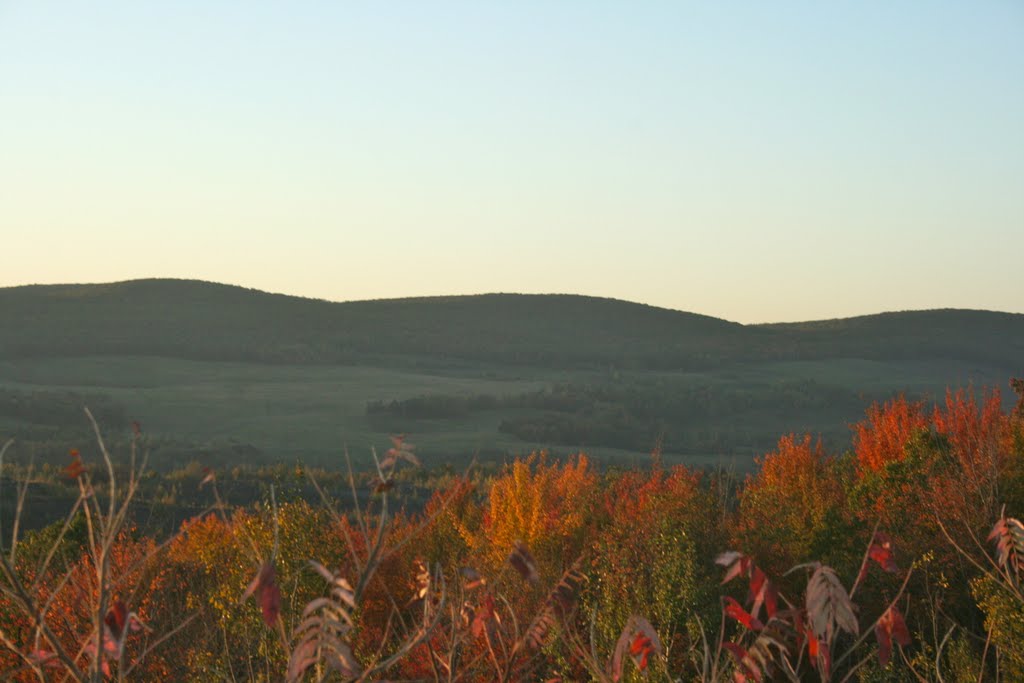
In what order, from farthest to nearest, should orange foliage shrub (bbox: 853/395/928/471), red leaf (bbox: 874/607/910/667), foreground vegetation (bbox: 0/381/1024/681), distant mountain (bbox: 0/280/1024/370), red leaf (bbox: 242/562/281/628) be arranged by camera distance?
1. distant mountain (bbox: 0/280/1024/370)
2. orange foliage shrub (bbox: 853/395/928/471)
3. foreground vegetation (bbox: 0/381/1024/681)
4. red leaf (bbox: 874/607/910/667)
5. red leaf (bbox: 242/562/281/628)

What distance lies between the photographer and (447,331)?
100 meters

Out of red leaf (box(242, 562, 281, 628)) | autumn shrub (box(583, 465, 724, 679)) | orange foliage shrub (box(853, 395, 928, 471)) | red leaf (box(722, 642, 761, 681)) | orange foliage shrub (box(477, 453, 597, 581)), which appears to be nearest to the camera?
red leaf (box(242, 562, 281, 628))

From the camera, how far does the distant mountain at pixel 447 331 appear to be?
86625mm

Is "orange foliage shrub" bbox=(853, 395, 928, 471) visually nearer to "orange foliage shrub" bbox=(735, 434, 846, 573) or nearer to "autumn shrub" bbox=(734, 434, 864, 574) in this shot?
"orange foliage shrub" bbox=(735, 434, 846, 573)

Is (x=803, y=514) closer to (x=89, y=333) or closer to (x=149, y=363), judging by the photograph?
(x=149, y=363)

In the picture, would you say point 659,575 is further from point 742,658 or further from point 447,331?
point 447,331

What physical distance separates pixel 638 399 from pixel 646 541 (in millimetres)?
51872

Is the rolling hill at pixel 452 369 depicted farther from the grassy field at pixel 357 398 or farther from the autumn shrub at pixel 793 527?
the autumn shrub at pixel 793 527

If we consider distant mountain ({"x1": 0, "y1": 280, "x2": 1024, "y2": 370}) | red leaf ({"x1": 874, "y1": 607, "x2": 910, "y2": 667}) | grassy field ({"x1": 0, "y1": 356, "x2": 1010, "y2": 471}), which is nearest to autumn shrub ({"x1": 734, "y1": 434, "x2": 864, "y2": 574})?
red leaf ({"x1": 874, "y1": 607, "x2": 910, "y2": 667})

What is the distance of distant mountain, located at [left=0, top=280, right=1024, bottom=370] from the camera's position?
86.6 metres

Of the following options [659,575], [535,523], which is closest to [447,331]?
[535,523]

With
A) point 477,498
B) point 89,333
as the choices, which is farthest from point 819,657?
point 89,333

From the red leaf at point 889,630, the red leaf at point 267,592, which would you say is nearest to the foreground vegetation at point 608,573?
the red leaf at point 889,630

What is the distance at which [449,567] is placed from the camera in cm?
1187
